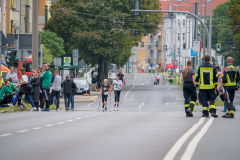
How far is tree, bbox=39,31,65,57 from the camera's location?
57.2 meters

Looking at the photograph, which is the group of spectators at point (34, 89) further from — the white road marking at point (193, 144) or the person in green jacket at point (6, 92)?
the white road marking at point (193, 144)

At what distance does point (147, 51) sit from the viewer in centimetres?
17950

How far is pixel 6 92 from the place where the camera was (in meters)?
24.2

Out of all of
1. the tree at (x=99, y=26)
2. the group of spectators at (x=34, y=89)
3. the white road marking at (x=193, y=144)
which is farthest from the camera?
the tree at (x=99, y=26)

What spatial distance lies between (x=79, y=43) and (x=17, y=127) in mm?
45293

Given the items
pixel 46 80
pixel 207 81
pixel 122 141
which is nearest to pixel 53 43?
pixel 46 80

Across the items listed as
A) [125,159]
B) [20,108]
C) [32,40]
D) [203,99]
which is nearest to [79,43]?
[32,40]

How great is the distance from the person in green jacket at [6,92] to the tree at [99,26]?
113 ft

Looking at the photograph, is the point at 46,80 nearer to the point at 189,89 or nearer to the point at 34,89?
the point at 34,89

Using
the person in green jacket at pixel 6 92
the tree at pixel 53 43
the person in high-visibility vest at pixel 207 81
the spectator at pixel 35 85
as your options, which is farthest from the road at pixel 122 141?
the tree at pixel 53 43

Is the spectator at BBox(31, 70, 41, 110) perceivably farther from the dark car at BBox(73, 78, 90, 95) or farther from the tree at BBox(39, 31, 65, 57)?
the tree at BBox(39, 31, 65, 57)

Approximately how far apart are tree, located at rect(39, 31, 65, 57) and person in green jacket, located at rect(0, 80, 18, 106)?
32.5 meters

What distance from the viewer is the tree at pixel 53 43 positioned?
57216 millimetres

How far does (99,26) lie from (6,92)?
36599 mm
